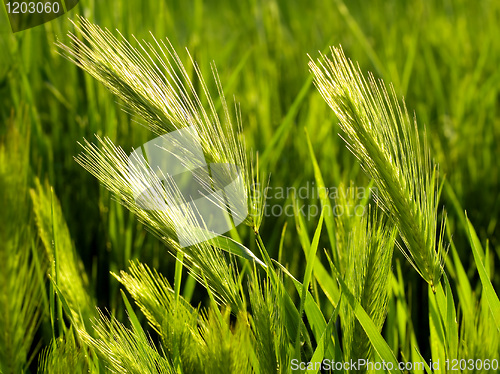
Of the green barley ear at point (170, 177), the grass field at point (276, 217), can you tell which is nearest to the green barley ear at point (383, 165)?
the grass field at point (276, 217)

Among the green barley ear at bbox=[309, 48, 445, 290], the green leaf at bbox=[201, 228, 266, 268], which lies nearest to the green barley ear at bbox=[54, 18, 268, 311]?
the green leaf at bbox=[201, 228, 266, 268]

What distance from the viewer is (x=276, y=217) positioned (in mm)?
825

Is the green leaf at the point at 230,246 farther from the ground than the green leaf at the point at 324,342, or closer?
farther from the ground

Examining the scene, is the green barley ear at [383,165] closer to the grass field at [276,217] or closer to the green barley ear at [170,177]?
the grass field at [276,217]

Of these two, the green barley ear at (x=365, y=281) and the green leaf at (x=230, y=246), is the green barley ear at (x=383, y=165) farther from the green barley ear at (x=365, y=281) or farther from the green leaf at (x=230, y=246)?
the green leaf at (x=230, y=246)

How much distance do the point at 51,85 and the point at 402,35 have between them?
0.97 metres

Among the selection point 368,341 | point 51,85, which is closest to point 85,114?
point 51,85

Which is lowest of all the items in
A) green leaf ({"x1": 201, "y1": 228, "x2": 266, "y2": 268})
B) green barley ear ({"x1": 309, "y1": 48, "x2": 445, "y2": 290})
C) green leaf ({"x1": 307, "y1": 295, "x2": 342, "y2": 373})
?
green leaf ({"x1": 307, "y1": 295, "x2": 342, "y2": 373})

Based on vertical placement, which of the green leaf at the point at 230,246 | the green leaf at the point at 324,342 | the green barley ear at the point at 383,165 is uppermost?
the green barley ear at the point at 383,165

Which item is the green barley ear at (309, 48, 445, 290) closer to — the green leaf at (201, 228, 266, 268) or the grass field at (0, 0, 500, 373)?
the grass field at (0, 0, 500, 373)

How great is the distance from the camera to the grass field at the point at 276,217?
440 millimetres

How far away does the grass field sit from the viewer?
1.44 feet

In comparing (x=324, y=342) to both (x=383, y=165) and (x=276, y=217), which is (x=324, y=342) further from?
(x=276, y=217)

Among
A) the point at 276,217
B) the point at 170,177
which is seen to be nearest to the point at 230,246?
the point at 170,177
